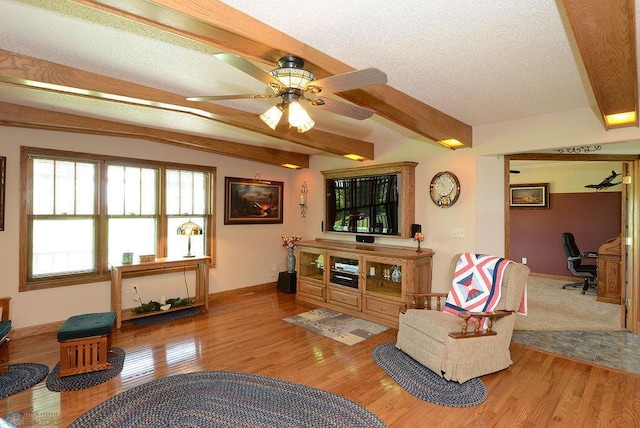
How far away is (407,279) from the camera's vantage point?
4145mm


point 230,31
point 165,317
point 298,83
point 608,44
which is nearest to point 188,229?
point 165,317

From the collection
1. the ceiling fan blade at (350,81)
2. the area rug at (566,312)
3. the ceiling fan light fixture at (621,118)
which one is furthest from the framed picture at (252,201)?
the ceiling fan light fixture at (621,118)

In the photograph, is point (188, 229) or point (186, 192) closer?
point (188, 229)

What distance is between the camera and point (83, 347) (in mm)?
2945

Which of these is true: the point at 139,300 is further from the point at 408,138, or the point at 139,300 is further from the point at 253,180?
the point at 408,138

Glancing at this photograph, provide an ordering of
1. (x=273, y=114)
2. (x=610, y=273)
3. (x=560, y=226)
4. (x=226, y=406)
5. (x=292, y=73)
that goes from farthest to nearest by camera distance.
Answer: (x=560, y=226), (x=610, y=273), (x=226, y=406), (x=273, y=114), (x=292, y=73)

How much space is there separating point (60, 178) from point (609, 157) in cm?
676

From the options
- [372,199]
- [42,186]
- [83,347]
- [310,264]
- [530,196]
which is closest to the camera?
[83,347]

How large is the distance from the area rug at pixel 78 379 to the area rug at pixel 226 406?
15.0 inches

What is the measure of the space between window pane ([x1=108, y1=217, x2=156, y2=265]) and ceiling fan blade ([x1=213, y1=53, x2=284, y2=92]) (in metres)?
3.56

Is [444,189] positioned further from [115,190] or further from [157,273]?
[115,190]

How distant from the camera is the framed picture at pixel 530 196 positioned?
7.37 m

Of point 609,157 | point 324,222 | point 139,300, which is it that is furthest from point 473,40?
point 139,300

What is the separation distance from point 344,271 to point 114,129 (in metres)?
3.49
